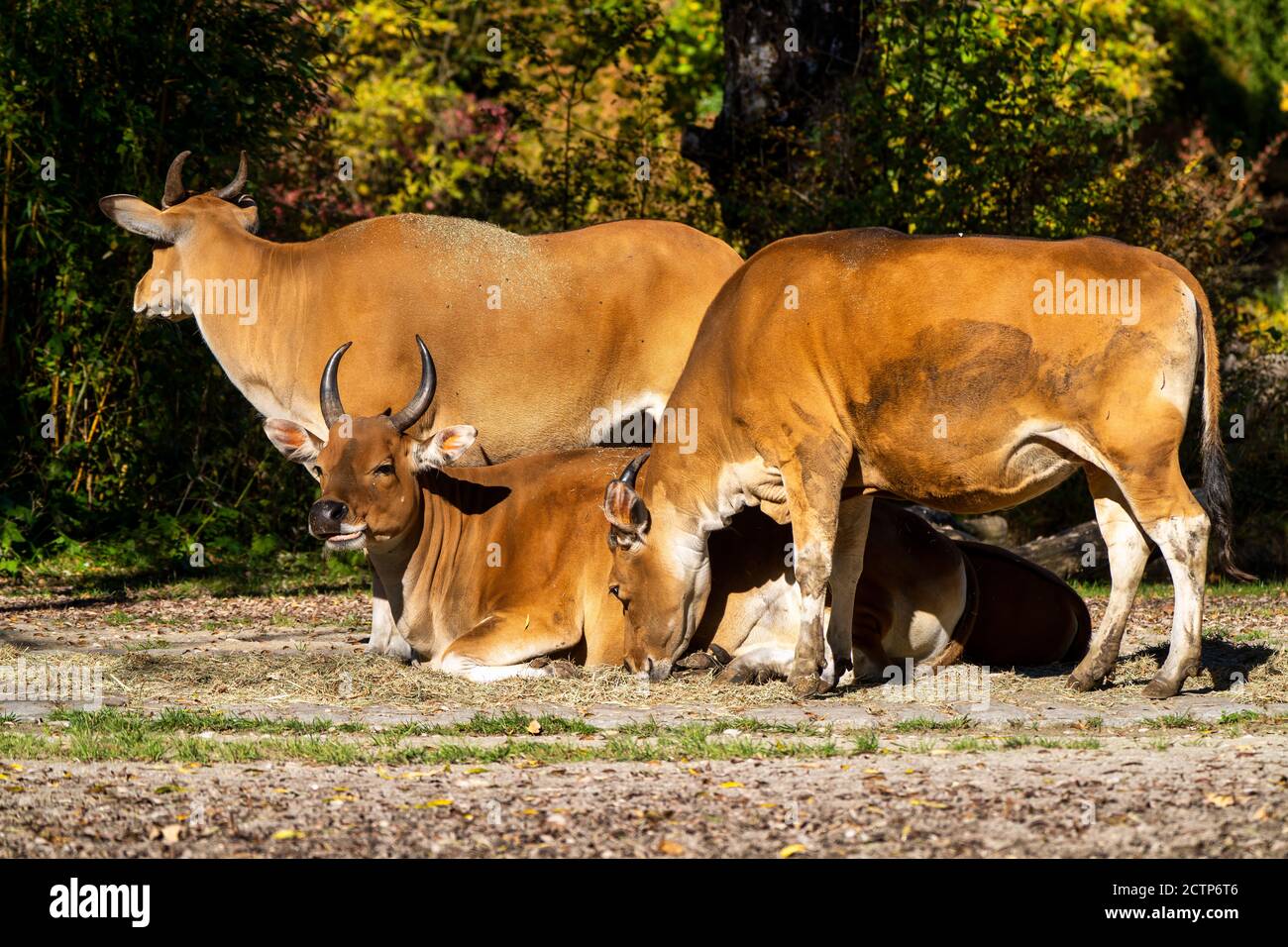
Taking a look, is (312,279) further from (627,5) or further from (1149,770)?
(627,5)

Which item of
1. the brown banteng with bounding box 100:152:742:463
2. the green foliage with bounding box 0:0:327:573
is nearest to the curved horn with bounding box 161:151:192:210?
the brown banteng with bounding box 100:152:742:463

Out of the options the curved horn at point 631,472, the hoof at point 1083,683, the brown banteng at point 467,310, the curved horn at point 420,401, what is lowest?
the hoof at point 1083,683

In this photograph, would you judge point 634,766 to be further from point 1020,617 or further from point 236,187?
point 236,187

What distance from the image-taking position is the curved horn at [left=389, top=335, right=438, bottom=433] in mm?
8320

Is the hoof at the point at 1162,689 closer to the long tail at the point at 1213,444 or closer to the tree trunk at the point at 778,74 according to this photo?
the long tail at the point at 1213,444

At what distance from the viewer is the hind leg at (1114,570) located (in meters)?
7.51

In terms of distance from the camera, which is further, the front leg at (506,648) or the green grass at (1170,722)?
the front leg at (506,648)

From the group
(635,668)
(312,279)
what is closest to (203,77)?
(312,279)

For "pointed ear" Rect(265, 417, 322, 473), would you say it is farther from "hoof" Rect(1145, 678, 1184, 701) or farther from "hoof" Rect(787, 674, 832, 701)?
"hoof" Rect(1145, 678, 1184, 701)

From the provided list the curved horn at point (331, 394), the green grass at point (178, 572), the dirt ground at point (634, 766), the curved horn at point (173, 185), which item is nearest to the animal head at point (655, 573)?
the dirt ground at point (634, 766)

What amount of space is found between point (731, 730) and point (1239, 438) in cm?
784

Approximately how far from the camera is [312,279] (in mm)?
9297

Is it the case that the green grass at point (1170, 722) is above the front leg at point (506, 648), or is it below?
below

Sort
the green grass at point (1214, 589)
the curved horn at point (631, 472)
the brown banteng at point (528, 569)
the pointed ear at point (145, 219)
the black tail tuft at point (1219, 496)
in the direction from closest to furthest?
the black tail tuft at point (1219, 496)
the brown banteng at point (528, 569)
the curved horn at point (631, 472)
the pointed ear at point (145, 219)
the green grass at point (1214, 589)
